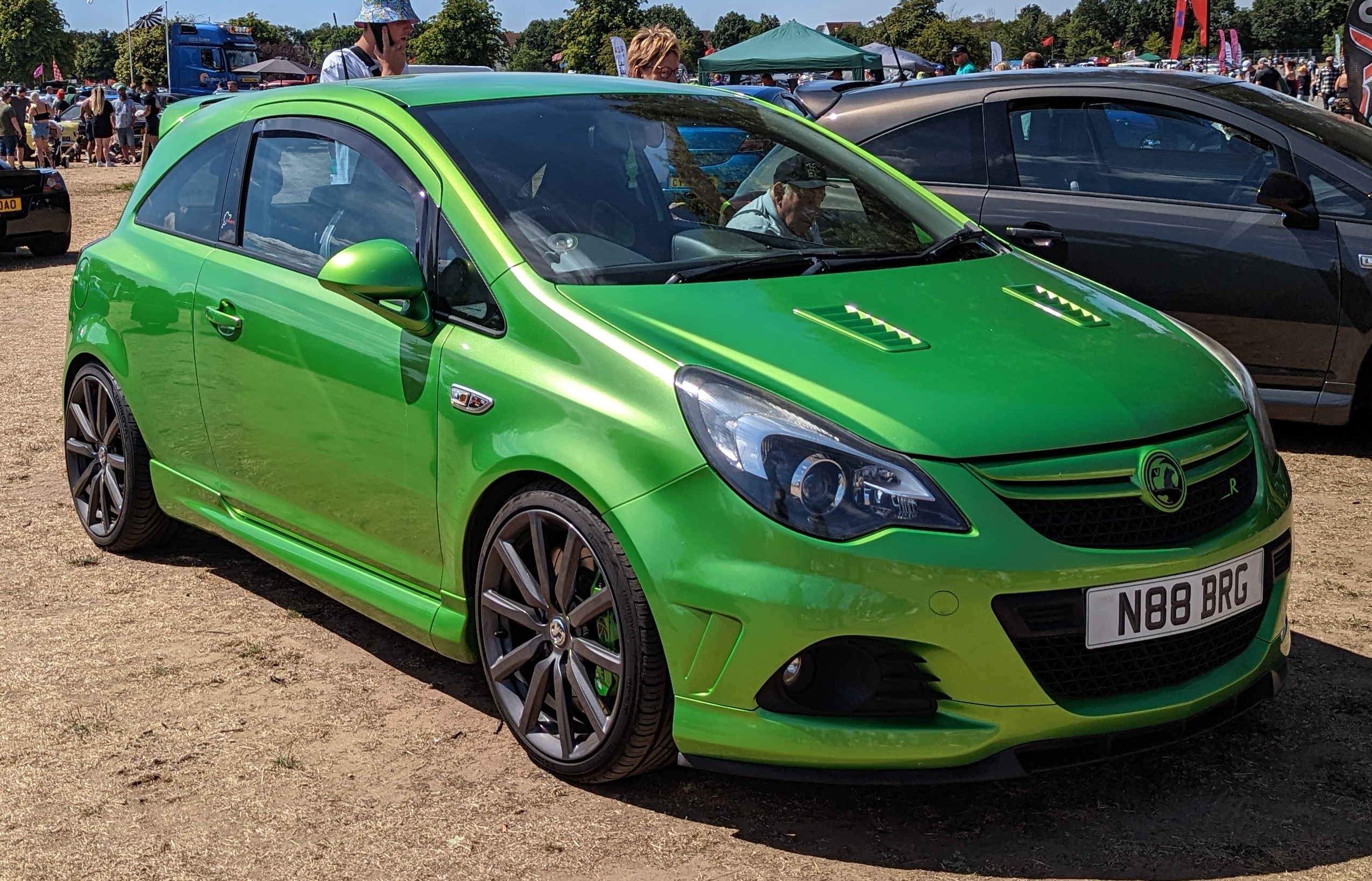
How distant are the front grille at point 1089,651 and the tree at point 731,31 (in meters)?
145

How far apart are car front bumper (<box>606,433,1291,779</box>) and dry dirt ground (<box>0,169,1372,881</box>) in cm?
23

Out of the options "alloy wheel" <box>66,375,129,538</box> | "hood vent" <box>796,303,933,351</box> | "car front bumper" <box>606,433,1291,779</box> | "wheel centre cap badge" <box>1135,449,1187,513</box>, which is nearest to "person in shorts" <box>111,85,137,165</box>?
"alloy wheel" <box>66,375,129,538</box>

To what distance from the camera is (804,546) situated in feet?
9.11

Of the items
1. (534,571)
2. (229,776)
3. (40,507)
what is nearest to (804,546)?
(534,571)

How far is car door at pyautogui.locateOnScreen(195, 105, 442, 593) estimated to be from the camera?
11.8ft

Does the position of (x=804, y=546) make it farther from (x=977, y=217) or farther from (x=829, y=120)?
(x=829, y=120)

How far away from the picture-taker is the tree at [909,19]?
73.0m

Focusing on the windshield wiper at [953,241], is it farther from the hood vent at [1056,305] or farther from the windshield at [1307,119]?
the windshield at [1307,119]

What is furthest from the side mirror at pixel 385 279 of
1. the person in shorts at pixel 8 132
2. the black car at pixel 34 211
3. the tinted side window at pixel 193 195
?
the person in shorts at pixel 8 132

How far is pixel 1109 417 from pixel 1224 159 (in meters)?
3.93

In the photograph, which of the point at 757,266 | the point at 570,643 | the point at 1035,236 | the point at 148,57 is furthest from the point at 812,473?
the point at 148,57

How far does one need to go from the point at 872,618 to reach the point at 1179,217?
425 centimetres

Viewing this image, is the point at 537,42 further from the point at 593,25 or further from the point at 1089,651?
the point at 1089,651

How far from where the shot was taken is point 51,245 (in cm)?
1550
